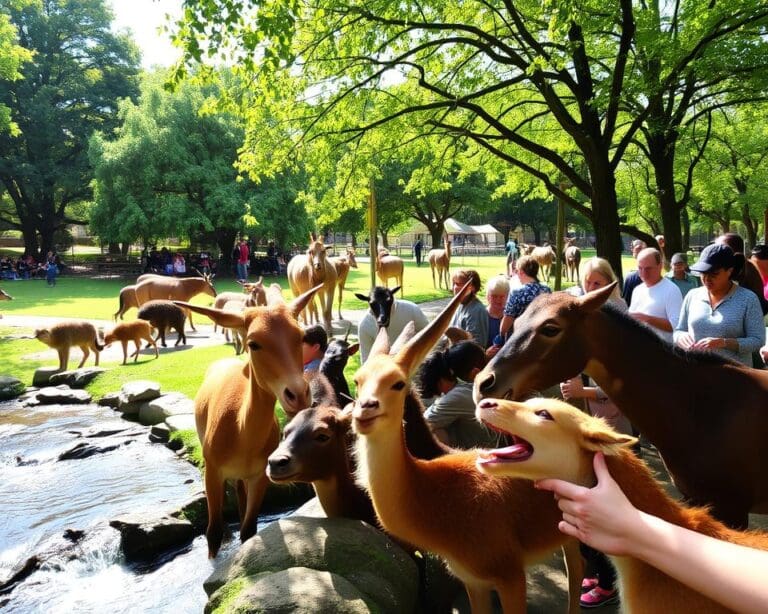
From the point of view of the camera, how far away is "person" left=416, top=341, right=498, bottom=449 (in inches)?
180

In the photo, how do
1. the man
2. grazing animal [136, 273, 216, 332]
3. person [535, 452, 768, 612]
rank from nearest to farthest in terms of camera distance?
1. person [535, 452, 768, 612]
2. the man
3. grazing animal [136, 273, 216, 332]

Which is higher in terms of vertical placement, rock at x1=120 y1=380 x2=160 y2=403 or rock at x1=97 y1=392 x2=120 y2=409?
rock at x1=120 y1=380 x2=160 y2=403

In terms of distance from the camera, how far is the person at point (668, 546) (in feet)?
4.29

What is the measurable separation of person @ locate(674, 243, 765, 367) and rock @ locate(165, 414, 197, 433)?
711 cm

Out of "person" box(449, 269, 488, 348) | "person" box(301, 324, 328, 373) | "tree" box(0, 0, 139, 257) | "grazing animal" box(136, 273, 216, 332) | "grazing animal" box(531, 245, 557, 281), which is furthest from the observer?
"tree" box(0, 0, 139, 257)

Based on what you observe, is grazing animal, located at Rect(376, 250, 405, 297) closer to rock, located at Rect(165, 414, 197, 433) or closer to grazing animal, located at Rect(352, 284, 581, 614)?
rock, located at Rect(165, 414, 197, 433)

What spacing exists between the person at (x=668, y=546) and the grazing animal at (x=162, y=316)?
587 inches

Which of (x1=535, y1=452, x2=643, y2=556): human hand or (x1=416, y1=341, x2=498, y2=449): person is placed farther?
(x1=416, y1=341, x2=498, y2=449): person

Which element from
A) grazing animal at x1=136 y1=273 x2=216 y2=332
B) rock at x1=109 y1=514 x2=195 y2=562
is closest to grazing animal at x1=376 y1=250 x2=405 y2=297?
grazing animal at x1=136 y1=273 x2=216 y2=332

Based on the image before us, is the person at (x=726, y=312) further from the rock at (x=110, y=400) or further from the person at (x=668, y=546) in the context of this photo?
the rock at (x=110, y=400)

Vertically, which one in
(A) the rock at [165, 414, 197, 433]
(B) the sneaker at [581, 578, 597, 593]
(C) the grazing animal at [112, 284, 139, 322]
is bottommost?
(B) the sneaker at [581, 578, 597, 593]

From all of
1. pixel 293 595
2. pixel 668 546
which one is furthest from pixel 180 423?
pixel 668 546

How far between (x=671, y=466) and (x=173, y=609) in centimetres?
412

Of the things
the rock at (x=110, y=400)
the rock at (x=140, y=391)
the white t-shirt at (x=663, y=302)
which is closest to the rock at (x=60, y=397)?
the rock at (x=110, y=400)
